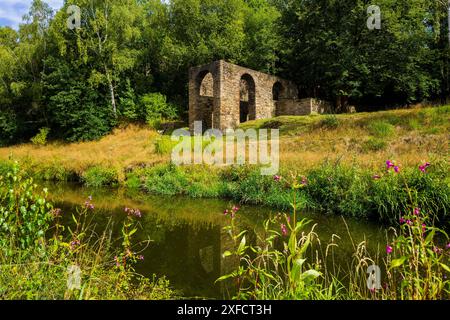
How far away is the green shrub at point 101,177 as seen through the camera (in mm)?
12781

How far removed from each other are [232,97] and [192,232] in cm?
1572

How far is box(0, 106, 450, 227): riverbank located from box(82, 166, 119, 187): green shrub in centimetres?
4

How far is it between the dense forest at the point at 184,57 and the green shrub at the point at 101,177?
419 inches

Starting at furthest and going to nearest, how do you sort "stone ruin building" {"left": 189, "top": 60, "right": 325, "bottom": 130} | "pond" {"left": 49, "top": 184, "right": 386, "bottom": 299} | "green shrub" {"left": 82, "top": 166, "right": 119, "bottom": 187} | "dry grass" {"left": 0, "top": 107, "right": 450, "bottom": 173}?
"stone ruin building" {"left": 189, "top": 60, "right": 325, "bottom": 130} < "green shrub" {"left": 82, "top": 166, "right": 119, "bottom": 187} < "dry grass" {"left": 0, "top": 107, "right": 450, "bottom": 173} < "pond" {"left": 49, "top": 184, "right": 386, "bottom": 299}

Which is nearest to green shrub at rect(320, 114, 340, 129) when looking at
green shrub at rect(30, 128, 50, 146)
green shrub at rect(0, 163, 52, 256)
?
green shrub at rect(0, 163, 52, 256)

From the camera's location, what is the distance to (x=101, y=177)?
12945mm

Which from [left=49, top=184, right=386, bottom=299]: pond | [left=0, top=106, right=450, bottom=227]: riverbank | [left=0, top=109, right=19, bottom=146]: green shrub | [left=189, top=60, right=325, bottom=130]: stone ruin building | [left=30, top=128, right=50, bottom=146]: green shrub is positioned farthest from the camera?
[left=0, top=109, right=19, bottom=146]: green shrub

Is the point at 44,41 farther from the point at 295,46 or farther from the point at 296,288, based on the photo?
the point at 296,288

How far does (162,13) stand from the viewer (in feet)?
96.2

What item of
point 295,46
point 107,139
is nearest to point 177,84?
point 107,139

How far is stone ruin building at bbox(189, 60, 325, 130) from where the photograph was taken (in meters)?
20.4

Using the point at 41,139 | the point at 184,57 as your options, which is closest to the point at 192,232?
the point at 41,139

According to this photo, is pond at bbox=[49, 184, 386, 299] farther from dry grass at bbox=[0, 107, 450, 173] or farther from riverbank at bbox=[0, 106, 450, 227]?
dry grass at bbox=[0, 107, 450, 173]
